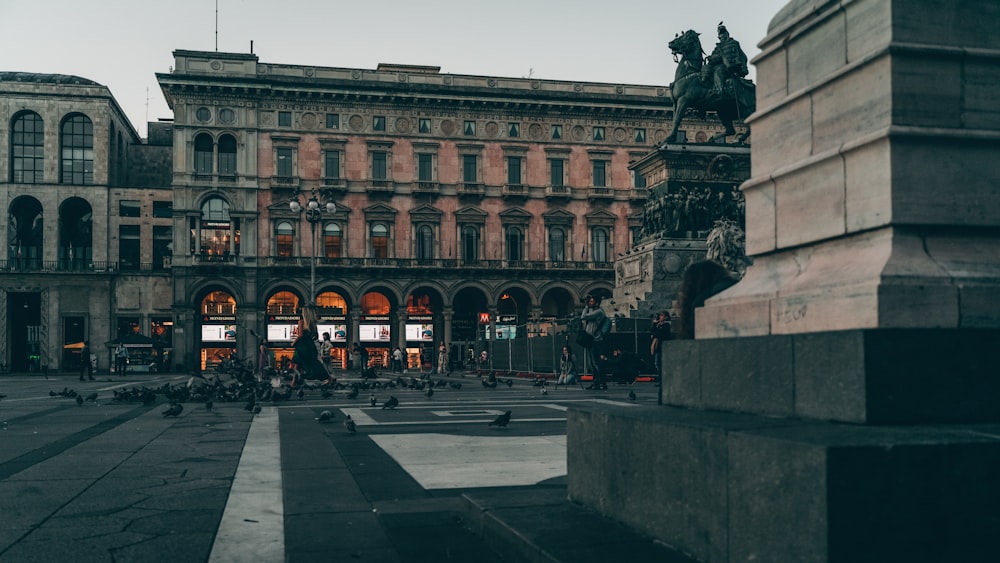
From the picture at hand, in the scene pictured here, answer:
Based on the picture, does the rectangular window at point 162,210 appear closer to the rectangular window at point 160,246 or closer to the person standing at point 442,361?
the rectangular window at point 160,246

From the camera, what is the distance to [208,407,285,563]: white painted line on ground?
4.34m

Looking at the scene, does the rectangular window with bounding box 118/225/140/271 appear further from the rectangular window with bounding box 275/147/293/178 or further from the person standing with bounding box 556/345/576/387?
the person standing with bounding box 556/345/576/387

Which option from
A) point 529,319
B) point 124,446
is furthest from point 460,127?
point 124,446

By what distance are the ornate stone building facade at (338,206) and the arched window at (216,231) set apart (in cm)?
9

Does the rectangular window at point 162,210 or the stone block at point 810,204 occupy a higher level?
the rectangular window at point 162,210

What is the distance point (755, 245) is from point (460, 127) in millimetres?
51625

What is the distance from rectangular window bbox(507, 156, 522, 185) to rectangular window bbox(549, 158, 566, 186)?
6.80 feet

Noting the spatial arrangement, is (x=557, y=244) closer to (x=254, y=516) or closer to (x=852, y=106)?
(x=254, y=516)

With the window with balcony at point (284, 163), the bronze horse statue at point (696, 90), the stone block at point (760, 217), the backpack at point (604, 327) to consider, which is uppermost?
the window with balcony at point (284, 163)

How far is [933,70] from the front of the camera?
12.1 feet

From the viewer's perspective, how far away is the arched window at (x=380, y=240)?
54.2m

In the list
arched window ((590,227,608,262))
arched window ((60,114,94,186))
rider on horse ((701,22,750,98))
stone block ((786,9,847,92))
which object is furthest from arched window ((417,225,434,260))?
stone block ((786,9,847,92))

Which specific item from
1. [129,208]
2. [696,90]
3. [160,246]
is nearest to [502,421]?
[696,90]

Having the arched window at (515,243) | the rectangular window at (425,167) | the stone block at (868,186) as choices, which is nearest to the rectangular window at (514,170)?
the arched window at (515,243)
